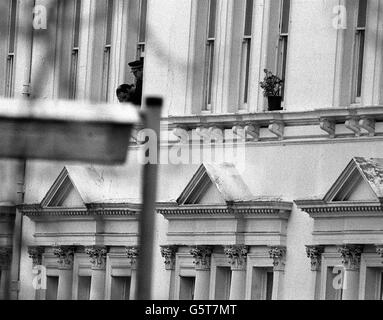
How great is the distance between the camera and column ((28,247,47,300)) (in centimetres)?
2269

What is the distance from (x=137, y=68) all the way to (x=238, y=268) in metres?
2.79

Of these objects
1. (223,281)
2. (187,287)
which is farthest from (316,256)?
(187,287)

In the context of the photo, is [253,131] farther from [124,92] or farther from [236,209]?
[124,92]

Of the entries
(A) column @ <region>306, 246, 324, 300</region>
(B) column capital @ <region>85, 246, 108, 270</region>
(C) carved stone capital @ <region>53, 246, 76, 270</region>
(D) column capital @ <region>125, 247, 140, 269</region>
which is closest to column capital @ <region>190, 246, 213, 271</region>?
(D) column capital @ <region>125, 247, 140, 269</region>

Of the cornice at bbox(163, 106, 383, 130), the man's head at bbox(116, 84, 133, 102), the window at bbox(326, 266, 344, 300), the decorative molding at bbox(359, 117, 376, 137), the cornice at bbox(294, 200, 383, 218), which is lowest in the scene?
the window at bbox(326, 266, 344, 300)

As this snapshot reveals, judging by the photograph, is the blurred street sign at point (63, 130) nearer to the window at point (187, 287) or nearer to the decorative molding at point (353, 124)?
the decorative molding at point (353, 124)

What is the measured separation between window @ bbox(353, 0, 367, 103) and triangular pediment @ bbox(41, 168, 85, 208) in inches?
162

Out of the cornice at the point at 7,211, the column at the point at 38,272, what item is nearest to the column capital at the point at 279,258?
the column at the point at 38,272

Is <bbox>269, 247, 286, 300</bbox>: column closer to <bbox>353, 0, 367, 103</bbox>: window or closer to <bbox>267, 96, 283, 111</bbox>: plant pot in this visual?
<bbox>267, 96, 283, 111</bbox>: plant pot

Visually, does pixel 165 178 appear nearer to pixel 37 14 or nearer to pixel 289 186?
pixel 289 186

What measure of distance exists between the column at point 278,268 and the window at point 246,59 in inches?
66.0

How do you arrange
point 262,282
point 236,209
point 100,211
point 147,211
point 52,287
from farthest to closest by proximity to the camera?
point 52,287 → point 100,211 → point 262,282 → point 236,209 → point 147,211

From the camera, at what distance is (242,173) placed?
2106cm

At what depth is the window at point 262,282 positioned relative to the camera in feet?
68.2
